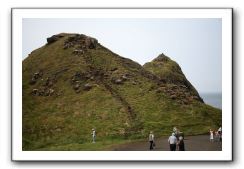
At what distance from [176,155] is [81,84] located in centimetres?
778

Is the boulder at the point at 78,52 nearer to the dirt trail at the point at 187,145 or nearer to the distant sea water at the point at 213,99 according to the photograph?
the dirt trail at the point at 187,145

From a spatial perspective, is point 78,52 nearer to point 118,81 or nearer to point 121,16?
point 118,81

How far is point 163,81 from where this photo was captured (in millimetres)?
23594

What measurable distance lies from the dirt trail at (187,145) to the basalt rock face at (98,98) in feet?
1.89

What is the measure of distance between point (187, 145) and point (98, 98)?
6013 millimetres

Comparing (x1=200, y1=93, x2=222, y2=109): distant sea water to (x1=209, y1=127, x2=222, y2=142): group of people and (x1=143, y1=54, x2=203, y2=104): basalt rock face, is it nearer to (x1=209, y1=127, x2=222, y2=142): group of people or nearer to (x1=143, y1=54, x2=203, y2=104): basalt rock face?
(x1=209, y1=127, x2=222, y2=142): group of people

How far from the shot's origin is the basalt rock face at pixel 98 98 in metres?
16.7

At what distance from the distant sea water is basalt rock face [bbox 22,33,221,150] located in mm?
243

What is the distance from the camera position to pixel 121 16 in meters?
15.7

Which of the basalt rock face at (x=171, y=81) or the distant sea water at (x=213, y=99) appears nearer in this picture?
the distant sea water at (x=213, y=99)

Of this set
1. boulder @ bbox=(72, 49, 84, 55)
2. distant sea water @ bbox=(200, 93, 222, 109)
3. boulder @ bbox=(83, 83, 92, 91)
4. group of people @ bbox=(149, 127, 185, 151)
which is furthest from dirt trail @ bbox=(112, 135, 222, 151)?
boulder @ bbox=(72, 49, 84, 55)

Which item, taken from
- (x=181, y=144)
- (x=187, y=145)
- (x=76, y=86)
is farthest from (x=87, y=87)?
(x=181, y=144)

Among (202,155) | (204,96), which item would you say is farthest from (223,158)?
(204,96)

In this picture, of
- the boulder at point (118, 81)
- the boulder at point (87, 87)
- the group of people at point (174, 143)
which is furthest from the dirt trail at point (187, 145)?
the boulder at point (118, 81)
